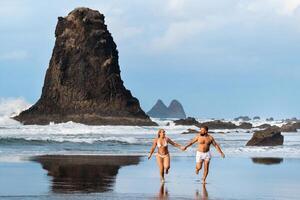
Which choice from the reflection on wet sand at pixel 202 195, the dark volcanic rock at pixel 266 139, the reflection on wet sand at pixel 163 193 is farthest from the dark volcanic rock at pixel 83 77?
the reflection on wet sand at pixel 202 195

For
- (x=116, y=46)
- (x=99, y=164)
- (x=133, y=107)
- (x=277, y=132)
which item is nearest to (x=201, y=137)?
(x=99, y=164)

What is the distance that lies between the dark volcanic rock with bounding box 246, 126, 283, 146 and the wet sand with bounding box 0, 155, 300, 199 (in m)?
13.2

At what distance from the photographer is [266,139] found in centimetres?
4019

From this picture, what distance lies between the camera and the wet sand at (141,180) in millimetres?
15531

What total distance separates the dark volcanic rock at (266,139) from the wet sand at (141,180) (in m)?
13.2

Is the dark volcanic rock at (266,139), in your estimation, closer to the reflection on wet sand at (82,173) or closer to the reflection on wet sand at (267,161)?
the reflection on wet sand at (267,161)

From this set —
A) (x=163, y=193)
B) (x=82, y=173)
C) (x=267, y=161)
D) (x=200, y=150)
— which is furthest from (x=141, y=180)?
(x=267, y=161)

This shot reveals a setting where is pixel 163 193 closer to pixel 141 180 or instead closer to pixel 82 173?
pixel 141 180

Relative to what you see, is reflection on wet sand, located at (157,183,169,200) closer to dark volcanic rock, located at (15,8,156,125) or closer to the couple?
the couple

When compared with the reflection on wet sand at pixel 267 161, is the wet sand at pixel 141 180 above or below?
below

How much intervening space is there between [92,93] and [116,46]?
1020 cm

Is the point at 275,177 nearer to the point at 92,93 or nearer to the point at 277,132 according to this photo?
the point at 277,132

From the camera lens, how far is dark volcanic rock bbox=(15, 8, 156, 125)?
100625 mm

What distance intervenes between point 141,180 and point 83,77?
85505 mm
